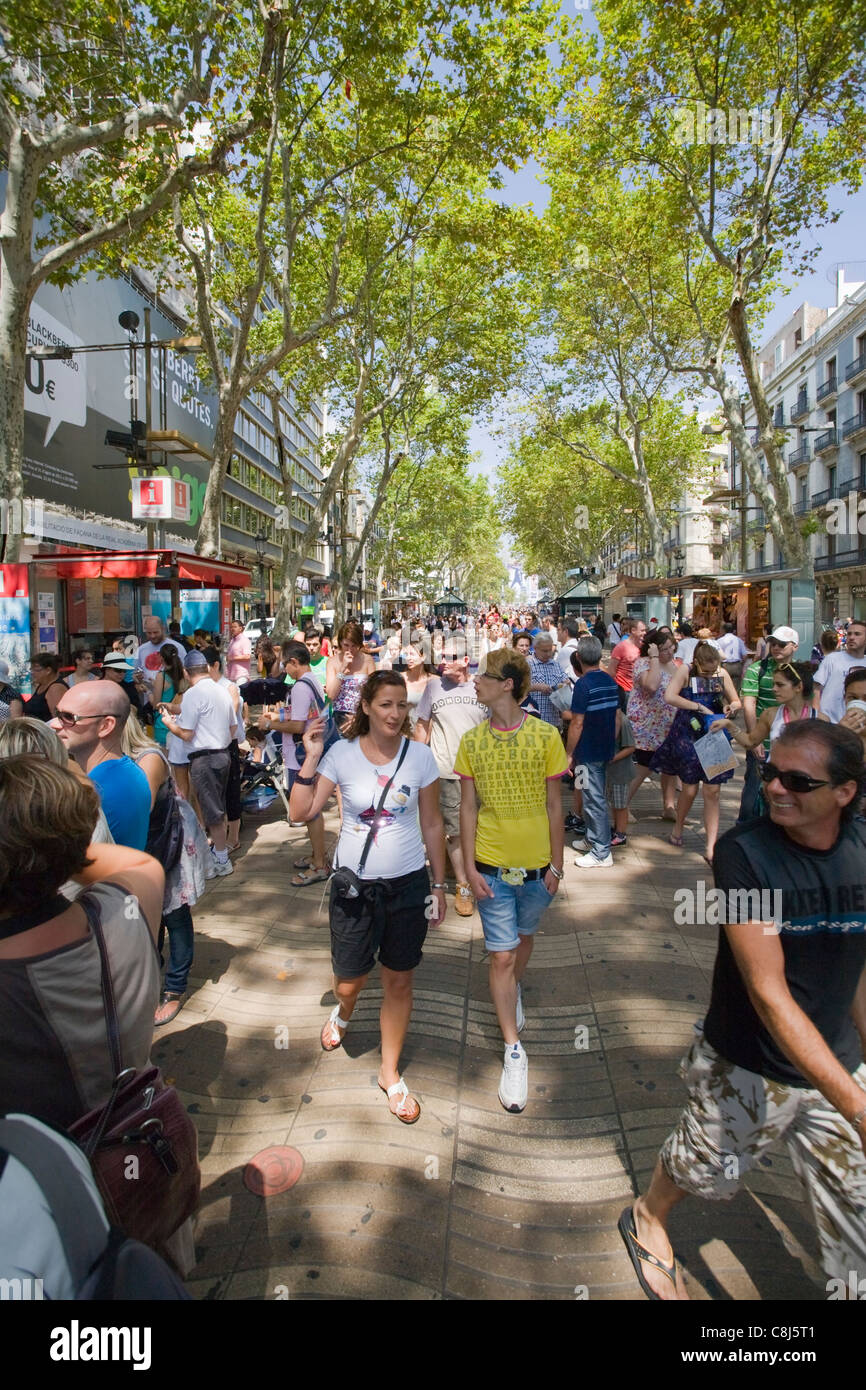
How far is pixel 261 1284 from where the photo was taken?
2.04 metres

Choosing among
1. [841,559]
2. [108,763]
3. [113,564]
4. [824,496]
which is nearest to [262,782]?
[108,763]

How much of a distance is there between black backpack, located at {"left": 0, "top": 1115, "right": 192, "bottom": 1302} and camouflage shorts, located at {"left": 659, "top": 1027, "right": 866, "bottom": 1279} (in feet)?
4.66

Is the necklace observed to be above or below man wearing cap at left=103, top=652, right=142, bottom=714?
below

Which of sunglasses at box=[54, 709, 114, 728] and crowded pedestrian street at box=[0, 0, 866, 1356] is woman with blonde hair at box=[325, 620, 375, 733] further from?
sunglasses at box=[54, 709, 114, 728]

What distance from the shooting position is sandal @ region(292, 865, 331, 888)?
5.11 m

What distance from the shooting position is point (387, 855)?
2729 mm

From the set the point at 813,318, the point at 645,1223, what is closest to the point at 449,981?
the point at 645,1223

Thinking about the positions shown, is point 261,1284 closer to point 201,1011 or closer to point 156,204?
point 201,1011

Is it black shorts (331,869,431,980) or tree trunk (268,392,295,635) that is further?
tree trunk (268,392,295,635)

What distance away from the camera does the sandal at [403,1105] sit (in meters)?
2.70

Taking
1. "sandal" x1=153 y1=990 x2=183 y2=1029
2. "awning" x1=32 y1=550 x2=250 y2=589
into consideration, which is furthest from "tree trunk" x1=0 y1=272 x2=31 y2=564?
"sandal" x1=153 y1=990 x2=183 y2=1029

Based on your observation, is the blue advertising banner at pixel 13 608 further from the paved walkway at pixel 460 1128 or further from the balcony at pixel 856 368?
the balcony at pixel 856 368

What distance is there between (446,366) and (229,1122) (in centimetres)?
2078

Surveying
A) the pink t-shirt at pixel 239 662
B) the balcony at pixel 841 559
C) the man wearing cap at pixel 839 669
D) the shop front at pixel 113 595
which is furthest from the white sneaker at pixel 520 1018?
the balcony at pixel 841 559
